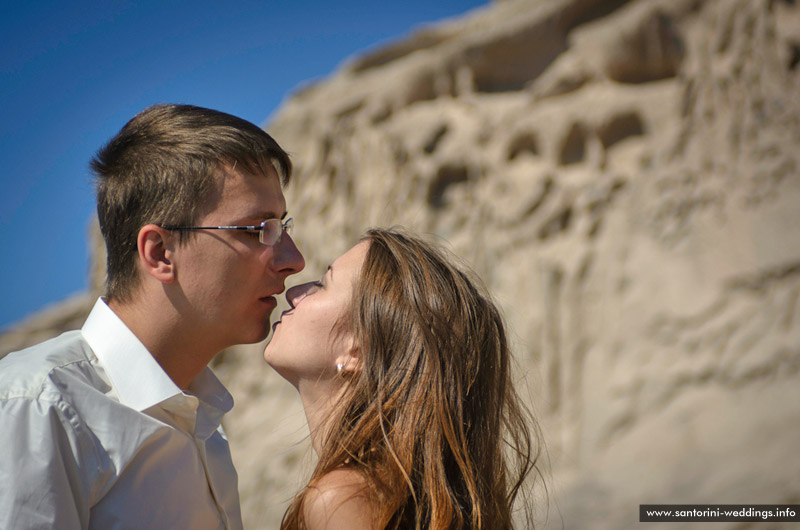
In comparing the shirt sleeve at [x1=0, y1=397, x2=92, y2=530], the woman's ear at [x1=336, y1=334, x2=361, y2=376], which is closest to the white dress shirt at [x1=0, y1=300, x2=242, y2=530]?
the shirt sleeve at [x1=0, y1=397, x2=92, y2=530]

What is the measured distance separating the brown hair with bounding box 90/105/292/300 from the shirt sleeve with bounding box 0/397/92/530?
52 centimetres

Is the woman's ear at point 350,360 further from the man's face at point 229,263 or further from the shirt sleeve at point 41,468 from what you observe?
the shirt sleeve at point 41,468

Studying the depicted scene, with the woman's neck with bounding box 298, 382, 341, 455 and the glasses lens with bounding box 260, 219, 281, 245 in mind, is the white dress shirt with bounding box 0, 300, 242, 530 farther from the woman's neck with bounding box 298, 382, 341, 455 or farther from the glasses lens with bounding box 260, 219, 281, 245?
the glasses lens with bounding box 260, 219, 281, 245

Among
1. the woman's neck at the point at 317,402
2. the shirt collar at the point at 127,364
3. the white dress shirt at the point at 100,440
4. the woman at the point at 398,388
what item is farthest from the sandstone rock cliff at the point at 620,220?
the shirt collar at the point at 127,364

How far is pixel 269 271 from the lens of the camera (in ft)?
6.15

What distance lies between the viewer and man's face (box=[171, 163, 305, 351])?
178 centimetres

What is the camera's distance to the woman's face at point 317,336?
1.84 m

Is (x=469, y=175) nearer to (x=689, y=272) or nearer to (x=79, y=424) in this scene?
(x=689, y=272)

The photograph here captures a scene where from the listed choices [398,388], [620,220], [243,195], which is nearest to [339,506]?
[398,388]

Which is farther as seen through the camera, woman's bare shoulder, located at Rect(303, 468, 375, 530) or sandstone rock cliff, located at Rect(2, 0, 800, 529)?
sandstone rock cliff, located at Rect(2, 0, 800, 529)

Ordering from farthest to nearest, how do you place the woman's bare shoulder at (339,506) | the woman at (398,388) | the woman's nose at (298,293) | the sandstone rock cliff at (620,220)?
1. the sandstone rock cliff at (620,220)
2. the woman's nose at (298,293)
3. the woman at (398,388)
4. the woman's bare shoulder at (339,506)

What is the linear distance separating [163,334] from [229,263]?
278mm

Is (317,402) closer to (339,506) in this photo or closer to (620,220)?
(339,506)

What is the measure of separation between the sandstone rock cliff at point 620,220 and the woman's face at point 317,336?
116 inches
